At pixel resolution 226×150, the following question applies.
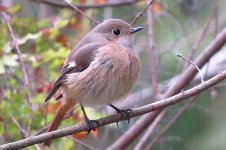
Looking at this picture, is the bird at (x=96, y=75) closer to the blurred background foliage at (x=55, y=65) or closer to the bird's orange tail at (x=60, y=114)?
the bird's orange tail at (x=60, y=114)

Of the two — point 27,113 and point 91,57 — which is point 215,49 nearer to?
point 91,57

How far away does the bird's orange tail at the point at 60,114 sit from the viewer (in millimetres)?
4227

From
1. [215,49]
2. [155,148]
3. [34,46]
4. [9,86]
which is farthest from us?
[155,148]

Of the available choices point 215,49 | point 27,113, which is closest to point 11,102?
point 27,113

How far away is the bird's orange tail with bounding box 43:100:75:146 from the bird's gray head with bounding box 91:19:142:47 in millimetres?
605

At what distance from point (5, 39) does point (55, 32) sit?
0.58 metres

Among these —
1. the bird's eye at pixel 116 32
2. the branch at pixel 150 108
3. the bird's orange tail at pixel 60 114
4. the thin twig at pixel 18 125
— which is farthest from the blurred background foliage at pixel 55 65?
the branch at pixel 150 108

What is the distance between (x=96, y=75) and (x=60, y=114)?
0.42 m

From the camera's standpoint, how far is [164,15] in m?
5.58

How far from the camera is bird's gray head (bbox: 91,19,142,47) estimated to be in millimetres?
4559

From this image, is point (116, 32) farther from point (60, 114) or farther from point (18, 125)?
point (18, 125)

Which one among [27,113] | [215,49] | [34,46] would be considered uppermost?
[215,49]

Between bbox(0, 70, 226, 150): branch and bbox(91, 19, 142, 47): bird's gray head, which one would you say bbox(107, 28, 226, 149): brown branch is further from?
A: bbox(0, 70, 226, 150): branch

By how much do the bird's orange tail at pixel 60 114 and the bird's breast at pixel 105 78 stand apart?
60 mm
